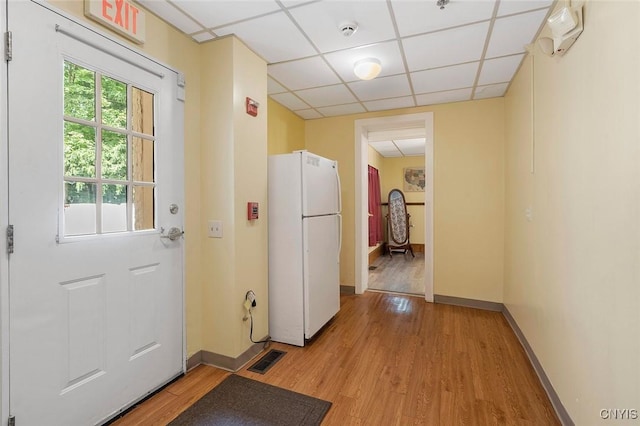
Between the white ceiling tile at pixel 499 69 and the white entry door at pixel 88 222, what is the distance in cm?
267

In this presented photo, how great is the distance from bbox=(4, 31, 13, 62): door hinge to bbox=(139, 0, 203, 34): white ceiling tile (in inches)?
31.1

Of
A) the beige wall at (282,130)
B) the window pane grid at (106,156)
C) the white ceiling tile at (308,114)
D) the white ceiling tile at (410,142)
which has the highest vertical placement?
the white ceiling tile at (410,142)

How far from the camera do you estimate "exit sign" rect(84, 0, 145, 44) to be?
1579 millimetres

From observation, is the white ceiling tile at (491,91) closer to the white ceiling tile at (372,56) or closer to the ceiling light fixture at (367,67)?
the white ceiling tile at (372,56)

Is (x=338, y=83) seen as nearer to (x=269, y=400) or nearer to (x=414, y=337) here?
(x=414, y=337)

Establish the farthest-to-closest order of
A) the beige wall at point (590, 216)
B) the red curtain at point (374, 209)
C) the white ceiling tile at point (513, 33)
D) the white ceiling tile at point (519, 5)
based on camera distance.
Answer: the red curtain at point (374, 209) < the white ceiling tile at point (513, 33) < the white ceiling tile at point (519, 5) < the beige wall at point (590, 216)

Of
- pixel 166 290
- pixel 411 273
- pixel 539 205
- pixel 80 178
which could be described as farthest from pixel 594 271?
pixel 411 273

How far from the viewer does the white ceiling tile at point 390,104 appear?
11.7 feet

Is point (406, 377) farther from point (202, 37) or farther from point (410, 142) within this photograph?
point (410, 142)

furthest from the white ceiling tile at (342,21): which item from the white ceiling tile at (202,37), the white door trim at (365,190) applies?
the white door trim at (365,190)

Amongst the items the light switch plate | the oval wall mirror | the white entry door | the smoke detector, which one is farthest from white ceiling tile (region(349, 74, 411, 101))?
the oval wall mirror

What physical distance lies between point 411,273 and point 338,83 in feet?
11.7

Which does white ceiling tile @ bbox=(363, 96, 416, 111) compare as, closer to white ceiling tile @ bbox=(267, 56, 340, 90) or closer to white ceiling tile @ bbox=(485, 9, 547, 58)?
white ceiling tile @ bbox=(267, 56, 340, 90)

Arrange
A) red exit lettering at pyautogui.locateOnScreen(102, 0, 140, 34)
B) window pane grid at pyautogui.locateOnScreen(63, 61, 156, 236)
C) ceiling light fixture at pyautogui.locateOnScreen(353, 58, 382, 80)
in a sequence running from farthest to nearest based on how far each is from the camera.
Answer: ceiling light fixture at pyautogui.locateOnScreen(353, 58, 382, 80)
red exit lettering at pyautogui.locateOnScreen(102, 0, 140, 34)
window pane grid at pyautogui.locateOnScreen(63, 61, 156, 236)
